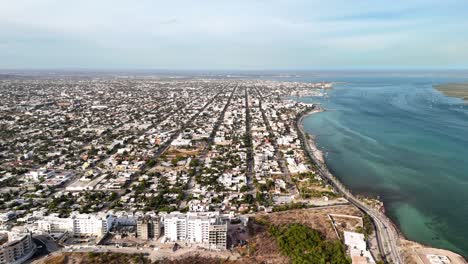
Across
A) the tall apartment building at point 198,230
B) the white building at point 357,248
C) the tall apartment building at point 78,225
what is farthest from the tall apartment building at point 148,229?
the white building at point 357,248

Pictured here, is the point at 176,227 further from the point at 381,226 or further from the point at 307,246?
the point at 381,226

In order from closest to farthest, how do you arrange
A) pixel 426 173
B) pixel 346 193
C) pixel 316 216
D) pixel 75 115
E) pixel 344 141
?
pixel 316 216
pixel 346 193
pixel 426 173
pixel 344 141
pixel 75 115

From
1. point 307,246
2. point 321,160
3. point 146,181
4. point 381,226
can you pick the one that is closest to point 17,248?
point 146,181

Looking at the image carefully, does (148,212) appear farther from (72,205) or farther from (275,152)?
(275,152)

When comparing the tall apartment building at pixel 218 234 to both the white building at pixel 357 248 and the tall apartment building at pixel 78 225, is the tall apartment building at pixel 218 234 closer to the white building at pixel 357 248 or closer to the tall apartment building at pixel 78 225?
the tall apartment building at pixel 78 225

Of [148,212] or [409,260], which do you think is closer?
[409,260]

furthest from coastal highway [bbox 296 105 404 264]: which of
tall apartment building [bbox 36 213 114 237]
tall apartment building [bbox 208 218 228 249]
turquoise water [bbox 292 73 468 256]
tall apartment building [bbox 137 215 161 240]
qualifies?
tall apartment building [bbox 36 213 114 237]

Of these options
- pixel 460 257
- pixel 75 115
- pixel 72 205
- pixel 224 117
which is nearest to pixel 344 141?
pixel 224 117
